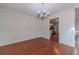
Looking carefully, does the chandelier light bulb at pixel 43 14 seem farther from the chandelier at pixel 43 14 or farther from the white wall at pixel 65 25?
the white wall at pixel 65 25

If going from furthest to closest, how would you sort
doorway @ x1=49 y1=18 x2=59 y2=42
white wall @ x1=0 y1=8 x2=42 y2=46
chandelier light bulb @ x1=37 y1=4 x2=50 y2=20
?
white wall @ x1=0 y1=8 x2=42 y2=46 < doorway @ x1=49 y1=18 x2=59 y2=42 < chandelier light bulb @ x1=37 y1=4 x2=50 y2=20

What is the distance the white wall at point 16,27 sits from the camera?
3418 mm

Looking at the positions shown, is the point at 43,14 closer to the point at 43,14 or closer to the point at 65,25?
the point at 43,14

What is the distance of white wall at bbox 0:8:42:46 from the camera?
342cm

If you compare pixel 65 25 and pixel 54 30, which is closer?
pixel 54 30

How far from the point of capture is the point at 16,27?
375cm

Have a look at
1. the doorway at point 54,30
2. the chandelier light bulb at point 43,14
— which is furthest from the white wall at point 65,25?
the chandelier light bulb at point 43,14

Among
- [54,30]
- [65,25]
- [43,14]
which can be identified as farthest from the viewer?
[65,25]

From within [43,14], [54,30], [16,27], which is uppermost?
[43,14]

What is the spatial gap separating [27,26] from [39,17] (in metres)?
0.82

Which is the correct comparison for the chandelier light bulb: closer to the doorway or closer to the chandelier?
the chandelier

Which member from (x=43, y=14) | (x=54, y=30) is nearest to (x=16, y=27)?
(x=43, y=14)

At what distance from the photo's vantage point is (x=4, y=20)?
359 centimetres

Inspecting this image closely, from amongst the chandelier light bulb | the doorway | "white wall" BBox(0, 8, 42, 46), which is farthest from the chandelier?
the doorway
